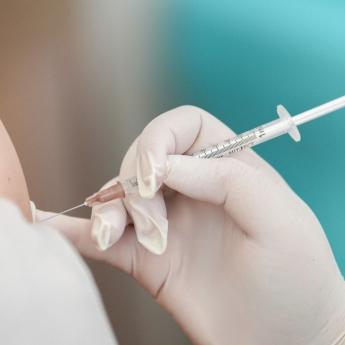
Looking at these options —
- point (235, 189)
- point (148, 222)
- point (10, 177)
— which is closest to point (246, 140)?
point (235, 189)

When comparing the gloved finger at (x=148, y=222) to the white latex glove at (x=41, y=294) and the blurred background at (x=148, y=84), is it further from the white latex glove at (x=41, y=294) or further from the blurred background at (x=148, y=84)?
the blurred background at (x=148, y=84)

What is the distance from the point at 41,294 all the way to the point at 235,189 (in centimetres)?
34

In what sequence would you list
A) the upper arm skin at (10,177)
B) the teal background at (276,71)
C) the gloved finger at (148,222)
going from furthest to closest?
the teal background at (276,71) → the gloved finger at (148,222) → the upper arm skin at (10,177)

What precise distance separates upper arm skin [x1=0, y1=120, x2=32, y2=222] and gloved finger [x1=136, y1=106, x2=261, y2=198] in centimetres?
15

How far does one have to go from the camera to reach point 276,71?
3.42ft

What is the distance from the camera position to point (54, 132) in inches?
43.4

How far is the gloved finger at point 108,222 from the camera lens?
2.21ft

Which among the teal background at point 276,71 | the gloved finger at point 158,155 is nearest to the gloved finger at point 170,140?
the gloved finger at point 158,155

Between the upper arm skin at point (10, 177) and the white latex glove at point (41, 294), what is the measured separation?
0.09m

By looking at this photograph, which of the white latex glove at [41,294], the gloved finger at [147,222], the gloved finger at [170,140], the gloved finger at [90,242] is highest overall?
the gloved finger at [170,140]

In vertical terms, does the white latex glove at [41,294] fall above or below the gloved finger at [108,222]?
above

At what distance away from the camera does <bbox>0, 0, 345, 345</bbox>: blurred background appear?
3.37ft

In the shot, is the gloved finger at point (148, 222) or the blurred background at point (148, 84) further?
the blurred background at point (148, 84)

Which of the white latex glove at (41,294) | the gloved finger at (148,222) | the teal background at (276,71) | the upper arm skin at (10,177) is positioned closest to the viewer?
the white latex glove at (41,294)
